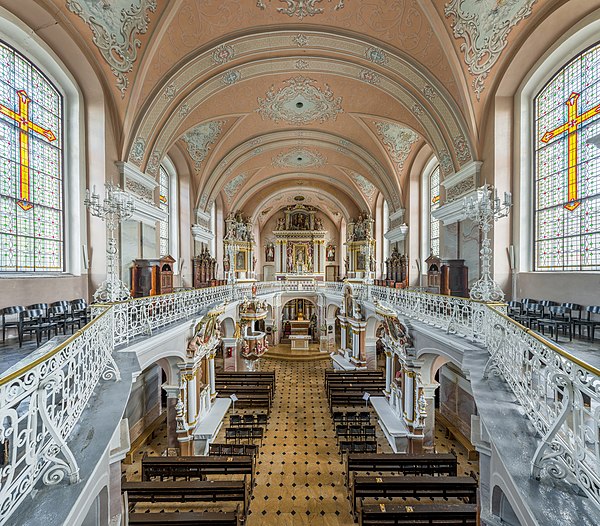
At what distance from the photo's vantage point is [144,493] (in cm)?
571

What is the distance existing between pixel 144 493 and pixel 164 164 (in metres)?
12.5

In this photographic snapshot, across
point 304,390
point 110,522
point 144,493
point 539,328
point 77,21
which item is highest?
point 77,21

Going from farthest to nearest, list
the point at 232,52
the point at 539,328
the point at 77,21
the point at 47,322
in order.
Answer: the point at 232,52 → the point at 77,21 → the point at 539,328 → the point at 47,322

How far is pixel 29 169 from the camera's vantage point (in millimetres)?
6930

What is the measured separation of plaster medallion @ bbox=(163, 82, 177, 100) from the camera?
369 inches

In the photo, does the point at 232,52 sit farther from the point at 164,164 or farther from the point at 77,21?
the point at 164,164

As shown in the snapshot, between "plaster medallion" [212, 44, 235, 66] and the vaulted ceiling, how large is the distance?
3 centimetres

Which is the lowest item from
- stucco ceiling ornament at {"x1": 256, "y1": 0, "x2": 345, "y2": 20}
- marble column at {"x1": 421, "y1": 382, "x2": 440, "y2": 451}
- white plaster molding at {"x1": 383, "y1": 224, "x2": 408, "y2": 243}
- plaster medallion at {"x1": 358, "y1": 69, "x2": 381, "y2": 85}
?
marble column at {"x1": 421, "y1": 382, "x2": 440, "y2": 451}

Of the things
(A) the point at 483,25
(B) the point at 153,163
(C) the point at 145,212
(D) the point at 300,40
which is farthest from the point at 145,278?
(A) the point at 483,25

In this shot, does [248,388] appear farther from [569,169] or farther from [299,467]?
[569,169]

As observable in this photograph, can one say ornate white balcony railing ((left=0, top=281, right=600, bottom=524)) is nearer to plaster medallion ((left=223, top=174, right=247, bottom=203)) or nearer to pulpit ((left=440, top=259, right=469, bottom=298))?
pulpit ((left=440, top=259, right=469, bottom=298))

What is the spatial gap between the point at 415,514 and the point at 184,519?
151 inches

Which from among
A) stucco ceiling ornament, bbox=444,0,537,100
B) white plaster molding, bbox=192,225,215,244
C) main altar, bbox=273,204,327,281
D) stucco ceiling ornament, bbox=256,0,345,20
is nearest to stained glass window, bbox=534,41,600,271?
stucco ceiling ornament, bbox=444,0,537,100

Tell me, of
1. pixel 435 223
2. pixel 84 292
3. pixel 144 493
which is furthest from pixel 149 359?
pixel 435 223
